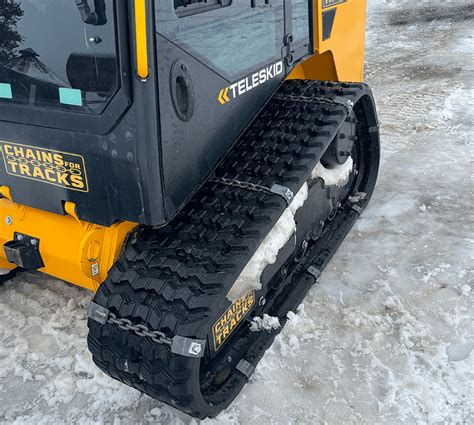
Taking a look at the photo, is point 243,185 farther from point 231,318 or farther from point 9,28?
point 9,28

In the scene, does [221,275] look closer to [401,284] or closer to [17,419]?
[17,419]

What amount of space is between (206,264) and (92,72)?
Answer: 85cm

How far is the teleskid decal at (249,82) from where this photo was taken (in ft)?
8.03

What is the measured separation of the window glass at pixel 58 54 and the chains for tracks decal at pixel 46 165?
200 millimetres

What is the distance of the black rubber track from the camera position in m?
2.10

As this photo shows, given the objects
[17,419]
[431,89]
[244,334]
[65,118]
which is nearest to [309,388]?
[244,334]

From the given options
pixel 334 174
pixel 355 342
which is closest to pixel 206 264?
pixel 355 342

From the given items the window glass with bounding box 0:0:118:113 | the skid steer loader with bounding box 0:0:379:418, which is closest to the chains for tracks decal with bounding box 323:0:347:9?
the skid steer loader with bounding box 0:0:379:418

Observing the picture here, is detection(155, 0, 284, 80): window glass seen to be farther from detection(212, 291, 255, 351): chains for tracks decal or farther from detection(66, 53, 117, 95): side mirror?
detection(212, 291, 255, 351): chains for tracks decal

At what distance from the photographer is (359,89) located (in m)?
3.20

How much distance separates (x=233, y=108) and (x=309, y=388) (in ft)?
4.52

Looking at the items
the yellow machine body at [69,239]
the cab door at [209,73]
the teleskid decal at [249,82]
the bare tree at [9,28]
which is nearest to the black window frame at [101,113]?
the cab door at [209,73]

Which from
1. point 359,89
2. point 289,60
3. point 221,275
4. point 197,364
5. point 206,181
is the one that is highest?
point 289,60

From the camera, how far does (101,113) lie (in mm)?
2064
